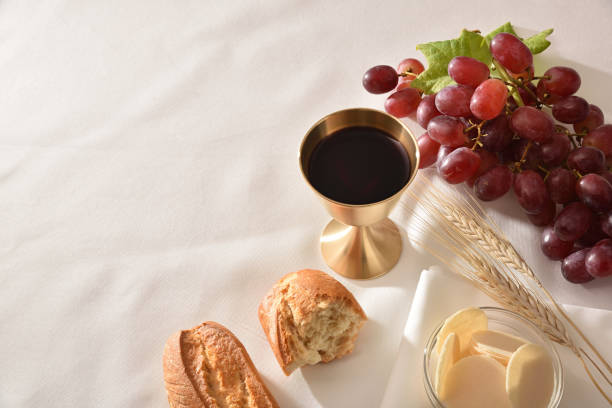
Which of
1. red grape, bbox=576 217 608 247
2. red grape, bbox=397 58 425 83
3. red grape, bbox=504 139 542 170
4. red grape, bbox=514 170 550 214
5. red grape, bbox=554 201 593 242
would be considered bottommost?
red grape, bbox=576 217 608 247

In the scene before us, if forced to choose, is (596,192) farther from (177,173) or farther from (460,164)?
(177,173)

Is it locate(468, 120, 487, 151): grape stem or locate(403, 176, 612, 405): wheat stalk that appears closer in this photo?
locate(403, 176, 612, 405): wheat stalk

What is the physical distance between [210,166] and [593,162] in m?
0.73

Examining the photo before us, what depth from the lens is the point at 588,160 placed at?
0.88 m

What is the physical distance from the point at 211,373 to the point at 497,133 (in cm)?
64

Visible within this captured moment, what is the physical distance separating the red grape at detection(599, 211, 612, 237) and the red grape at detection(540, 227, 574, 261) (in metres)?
0.07

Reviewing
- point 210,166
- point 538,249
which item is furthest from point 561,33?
point 210,166

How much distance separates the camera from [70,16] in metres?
1.37

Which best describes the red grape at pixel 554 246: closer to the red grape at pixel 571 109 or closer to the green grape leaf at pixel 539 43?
the red grape at pixel 571 109

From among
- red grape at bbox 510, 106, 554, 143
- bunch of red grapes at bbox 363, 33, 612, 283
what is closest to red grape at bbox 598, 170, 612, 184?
bunch of red grapes at bbox 363, 33, 612, 283

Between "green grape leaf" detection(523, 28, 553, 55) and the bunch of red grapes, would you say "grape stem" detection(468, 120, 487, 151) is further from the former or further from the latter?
"green grape leaf" detection(523, 28, 553, 55)

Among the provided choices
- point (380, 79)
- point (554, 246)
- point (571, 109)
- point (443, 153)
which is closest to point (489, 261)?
point (554, 246)

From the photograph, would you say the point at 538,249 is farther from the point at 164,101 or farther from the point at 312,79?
the point at 164,101

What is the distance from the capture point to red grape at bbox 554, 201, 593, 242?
0.86 metres
